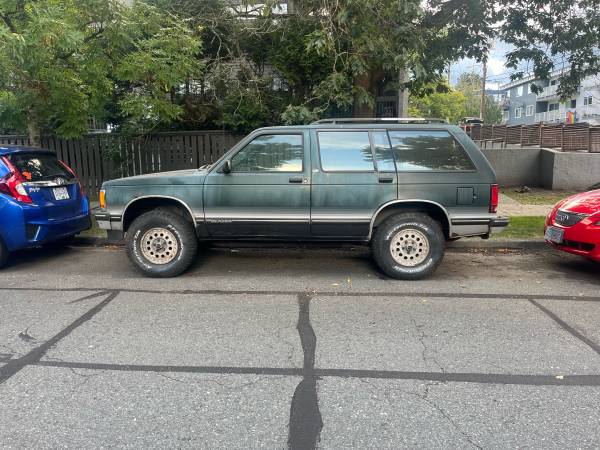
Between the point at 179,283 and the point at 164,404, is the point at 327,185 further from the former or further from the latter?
the point at 164,404

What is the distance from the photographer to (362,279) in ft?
21.2

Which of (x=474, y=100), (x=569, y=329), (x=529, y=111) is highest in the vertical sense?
(x=474, y=100)

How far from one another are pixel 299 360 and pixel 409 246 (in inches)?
109

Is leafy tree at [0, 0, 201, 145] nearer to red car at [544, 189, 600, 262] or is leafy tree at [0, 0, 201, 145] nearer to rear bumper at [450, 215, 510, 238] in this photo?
rear bumper at [450, 215, 510, 238]

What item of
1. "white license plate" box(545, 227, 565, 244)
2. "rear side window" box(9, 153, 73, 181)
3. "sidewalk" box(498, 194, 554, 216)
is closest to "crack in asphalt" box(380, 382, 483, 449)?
"white license plate" box(545, 227, 565, 244)

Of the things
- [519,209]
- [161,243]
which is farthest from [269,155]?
[519,209]

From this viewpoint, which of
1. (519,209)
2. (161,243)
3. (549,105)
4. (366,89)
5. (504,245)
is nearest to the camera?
(161,243)

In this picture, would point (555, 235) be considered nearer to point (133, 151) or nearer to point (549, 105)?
point (133, 151)

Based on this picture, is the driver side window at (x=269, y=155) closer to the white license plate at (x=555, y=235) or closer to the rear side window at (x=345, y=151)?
the rear side window at (x=345, y=151)

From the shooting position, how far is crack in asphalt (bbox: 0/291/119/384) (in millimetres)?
3857

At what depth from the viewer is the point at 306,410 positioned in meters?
3.30

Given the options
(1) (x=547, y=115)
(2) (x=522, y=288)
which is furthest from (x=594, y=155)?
(1) (x=547, y=115)

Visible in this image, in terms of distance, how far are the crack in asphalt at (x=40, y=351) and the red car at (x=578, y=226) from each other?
561cm

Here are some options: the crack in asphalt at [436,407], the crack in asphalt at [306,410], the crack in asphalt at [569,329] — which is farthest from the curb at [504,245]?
the crack in asphalt at [436,407]
